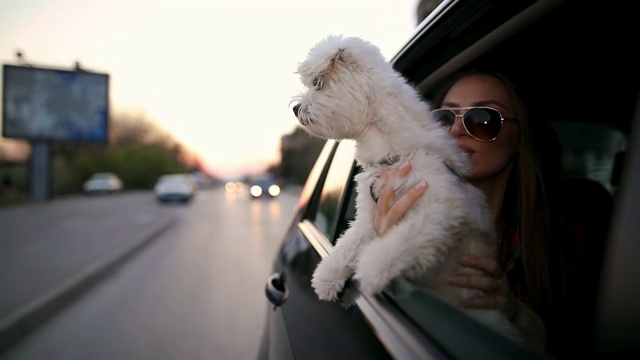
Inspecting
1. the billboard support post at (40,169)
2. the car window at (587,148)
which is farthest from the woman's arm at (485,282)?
the billboard support post at (40,169)

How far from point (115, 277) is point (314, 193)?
243 inches

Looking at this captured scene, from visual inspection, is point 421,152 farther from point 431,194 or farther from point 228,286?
point 228,286

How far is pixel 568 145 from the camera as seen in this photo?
319 centimetres

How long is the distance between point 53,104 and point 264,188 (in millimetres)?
18554

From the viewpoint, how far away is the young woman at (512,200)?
4.74 feet

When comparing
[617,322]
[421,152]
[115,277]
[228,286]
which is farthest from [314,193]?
[115,277]

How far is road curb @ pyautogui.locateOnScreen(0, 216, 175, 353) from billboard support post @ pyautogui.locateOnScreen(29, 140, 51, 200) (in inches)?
987

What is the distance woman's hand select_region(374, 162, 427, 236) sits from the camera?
1.44 m

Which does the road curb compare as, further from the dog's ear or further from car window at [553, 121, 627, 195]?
car window at [553, 121, 627, 195]

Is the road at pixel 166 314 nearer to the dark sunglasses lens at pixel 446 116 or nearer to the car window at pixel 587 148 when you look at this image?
the car window at pixel 587 148

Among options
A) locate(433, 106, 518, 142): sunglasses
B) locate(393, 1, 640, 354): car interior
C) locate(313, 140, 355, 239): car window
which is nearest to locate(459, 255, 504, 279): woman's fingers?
locate(393, 1, 640, 354): car interior

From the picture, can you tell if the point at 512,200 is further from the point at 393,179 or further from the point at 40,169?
the point at 40,169

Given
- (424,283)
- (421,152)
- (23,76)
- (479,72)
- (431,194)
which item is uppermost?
(23,76)

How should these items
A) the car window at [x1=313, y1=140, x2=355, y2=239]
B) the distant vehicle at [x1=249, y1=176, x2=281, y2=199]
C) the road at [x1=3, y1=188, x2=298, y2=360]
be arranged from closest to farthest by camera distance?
A: the car window at [x1=313, y1=140, x2=355, y2=239], the road at [x1=3, y1=188, x2=298, y2=360], the distant vehicle at [x1=249, y1=176, x2=281, y2=199]
